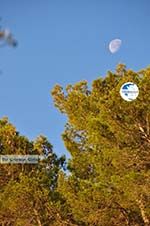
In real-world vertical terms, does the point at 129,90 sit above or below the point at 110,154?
above

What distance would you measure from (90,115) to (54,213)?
18.9 feet

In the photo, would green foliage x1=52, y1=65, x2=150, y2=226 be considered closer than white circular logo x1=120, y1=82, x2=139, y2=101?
No

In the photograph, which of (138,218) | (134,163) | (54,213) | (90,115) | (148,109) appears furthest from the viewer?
(54,213)

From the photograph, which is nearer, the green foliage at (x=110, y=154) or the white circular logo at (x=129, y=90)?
the white circular logo at (x=129, y=90)

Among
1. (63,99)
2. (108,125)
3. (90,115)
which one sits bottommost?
(108,125)

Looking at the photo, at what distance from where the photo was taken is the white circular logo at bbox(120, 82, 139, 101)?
13.9m

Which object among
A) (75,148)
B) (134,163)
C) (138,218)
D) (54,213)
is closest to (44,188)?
(54,213)

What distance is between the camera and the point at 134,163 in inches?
→ 601

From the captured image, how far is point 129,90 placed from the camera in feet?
45.1

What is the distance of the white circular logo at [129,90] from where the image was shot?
13.9 meters

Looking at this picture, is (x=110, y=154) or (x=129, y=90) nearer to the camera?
(x=129, y=90)

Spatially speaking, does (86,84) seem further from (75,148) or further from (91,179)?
(91,179)

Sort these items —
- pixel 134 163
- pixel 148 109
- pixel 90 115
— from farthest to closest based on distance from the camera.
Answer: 1. pixel 90 115
2. pixel 134 163
3. pixel 148 109

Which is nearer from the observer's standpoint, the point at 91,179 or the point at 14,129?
the point at 91,179
